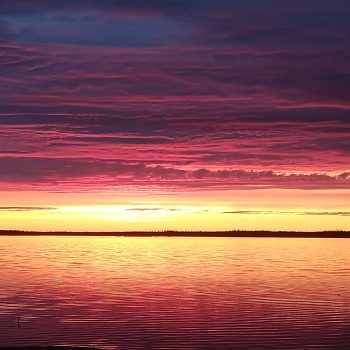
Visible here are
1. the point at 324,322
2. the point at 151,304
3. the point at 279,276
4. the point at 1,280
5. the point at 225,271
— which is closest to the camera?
the point at 324,322

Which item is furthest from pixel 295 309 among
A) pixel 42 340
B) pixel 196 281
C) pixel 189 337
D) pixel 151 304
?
pixel 196 281

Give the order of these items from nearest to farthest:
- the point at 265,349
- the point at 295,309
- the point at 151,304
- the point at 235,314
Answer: the point at 265,349, the point at 235,314, the point at 295,309, the point at 151,304

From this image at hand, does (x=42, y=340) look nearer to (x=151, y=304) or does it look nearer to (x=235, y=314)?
(x=235, y=314)

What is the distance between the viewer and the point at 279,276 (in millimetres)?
83688

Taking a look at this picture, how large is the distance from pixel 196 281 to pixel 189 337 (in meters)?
37.8

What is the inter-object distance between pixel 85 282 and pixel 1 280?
7819 millimetres

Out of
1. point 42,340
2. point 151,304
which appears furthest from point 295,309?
point 42,340

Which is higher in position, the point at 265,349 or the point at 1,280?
the point at 1,280

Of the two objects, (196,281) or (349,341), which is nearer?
(349,341)

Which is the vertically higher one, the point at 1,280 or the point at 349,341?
the point at 1,280

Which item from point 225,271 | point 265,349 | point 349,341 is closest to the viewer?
point 265,349

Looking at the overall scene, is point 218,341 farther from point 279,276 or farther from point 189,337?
point 279,276

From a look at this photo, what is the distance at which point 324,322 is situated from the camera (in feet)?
149

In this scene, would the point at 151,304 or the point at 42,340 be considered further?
the point at 151,304
